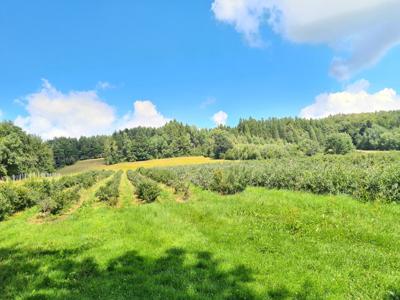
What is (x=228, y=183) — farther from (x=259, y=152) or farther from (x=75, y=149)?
(x=75, y=149)

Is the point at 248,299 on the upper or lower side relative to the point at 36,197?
lower

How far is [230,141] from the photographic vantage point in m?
115

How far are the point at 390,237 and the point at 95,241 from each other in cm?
899

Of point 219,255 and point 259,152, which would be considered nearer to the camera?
point 219,255

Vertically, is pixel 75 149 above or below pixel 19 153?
above

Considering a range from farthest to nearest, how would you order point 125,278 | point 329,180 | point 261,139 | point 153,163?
point 261,139 < point 153,163 < point 329,180 < point 125,278

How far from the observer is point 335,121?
146250 mm

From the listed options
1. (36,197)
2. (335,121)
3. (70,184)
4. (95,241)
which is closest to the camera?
(95,241)

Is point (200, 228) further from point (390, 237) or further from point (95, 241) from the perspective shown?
point (390, 237)

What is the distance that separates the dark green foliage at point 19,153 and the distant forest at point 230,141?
0.28m

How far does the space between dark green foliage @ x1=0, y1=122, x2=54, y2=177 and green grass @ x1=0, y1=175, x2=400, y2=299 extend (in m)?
61.7

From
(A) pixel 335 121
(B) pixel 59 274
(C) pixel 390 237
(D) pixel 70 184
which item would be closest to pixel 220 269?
(B) pixel 59 274

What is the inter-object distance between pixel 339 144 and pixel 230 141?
1375 inches

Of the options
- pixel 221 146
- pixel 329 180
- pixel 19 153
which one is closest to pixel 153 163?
pixel 221 146
